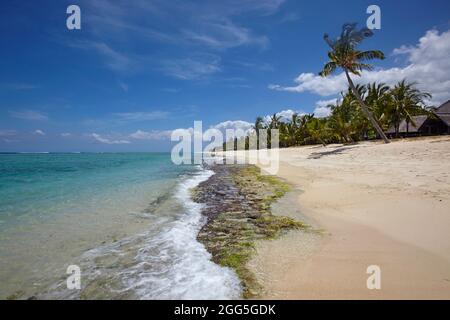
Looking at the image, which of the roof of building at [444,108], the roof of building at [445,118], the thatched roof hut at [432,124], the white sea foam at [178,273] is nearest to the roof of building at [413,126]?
the thatched roof hut at [432,124]

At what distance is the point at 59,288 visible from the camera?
12.5ft

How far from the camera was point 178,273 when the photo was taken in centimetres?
414

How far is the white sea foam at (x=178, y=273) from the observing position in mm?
3539

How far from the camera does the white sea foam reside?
3539mm

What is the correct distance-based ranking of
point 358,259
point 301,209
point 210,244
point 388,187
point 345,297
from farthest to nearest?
point 388,187 < point 301,209 < point 210,244 < point 358,259 < point 345,297

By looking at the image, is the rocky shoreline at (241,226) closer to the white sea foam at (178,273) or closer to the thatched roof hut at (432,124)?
the white sea foam at (178,273)

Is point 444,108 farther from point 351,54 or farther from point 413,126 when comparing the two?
point 351,54

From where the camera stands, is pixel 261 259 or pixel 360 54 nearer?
pixel 261 259

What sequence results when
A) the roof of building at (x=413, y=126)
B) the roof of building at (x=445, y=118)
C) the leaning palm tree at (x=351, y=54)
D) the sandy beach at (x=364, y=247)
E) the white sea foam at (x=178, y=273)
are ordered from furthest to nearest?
the roof of building at (x=413, y=126), the roof of building at (x=445, y=118), the leaning palm tree at (x=351, y=54), the white sea foam at (x=178, y=273), the sandy beach at (x=364, y=247)

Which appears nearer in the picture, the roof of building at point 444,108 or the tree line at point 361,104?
the tree line at point 361,104

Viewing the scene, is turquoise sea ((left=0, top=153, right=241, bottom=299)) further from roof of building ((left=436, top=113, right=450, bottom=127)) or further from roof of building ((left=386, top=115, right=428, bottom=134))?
roof of building ((left=386, top=115, right=428, bottom=134))

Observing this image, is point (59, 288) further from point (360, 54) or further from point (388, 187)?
point (360, 54)

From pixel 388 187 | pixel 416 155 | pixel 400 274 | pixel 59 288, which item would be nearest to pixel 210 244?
pixel 59 288

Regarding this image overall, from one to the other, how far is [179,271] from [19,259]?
3.28 metres
